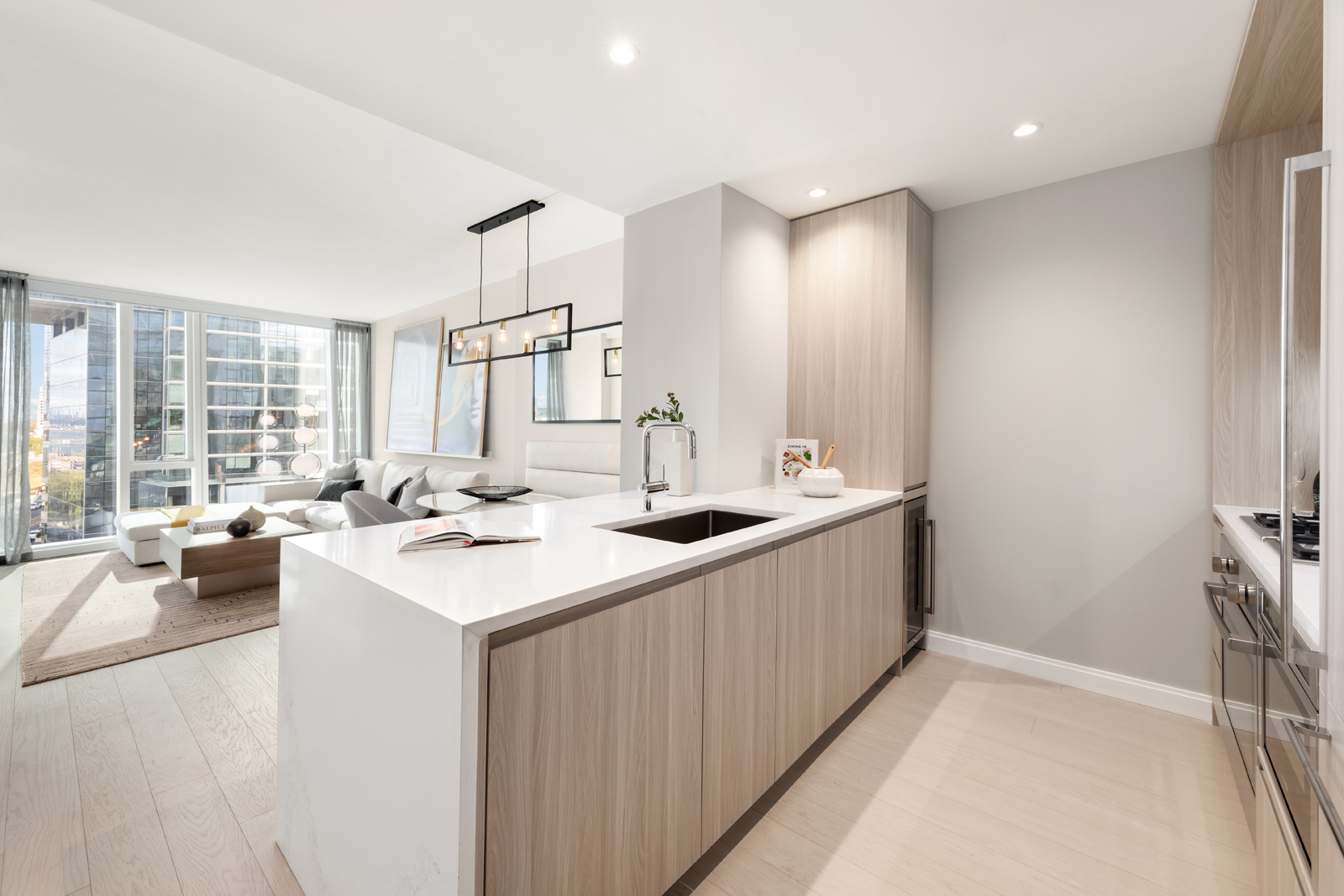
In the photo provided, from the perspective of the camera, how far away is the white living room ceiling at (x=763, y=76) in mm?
1503

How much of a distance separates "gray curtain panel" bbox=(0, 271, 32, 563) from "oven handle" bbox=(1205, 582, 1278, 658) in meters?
7.47

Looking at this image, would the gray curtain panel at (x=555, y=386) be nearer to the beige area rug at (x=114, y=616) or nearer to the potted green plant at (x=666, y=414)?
the potted green plant at (x=666, y=414)

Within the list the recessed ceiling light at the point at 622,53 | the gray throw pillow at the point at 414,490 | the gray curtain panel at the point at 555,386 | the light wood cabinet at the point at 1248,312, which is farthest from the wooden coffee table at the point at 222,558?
the light wood cabinet at the point at 1248,312

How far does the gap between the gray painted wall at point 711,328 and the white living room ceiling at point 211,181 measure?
0.93m

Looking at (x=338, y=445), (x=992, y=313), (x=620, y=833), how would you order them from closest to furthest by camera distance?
(x=620, y=833), (x=992, y=313), (x=338, y=445)

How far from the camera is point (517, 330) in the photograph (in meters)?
4.89

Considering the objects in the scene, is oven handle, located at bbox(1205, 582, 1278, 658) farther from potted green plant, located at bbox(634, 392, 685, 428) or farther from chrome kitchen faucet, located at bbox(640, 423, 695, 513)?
potted green plant, located at bbox(634, 392, 685, 428)

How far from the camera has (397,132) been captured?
2523 mm

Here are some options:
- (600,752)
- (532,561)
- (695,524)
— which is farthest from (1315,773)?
(695,524)

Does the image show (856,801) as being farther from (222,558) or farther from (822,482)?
(222,558)

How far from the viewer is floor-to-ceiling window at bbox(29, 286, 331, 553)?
5016 millimetres

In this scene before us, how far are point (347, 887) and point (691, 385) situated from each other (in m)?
2.02

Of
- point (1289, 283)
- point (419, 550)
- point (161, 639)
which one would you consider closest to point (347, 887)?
point (419, 550)

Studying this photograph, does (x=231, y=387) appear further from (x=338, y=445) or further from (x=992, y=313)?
(x=992, y=313)
